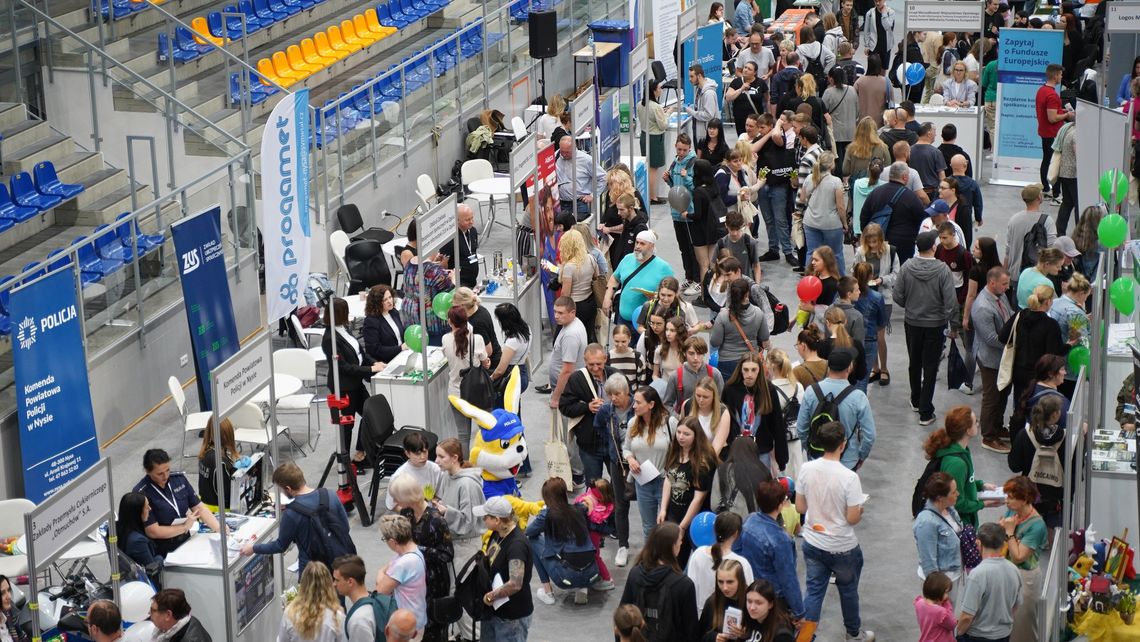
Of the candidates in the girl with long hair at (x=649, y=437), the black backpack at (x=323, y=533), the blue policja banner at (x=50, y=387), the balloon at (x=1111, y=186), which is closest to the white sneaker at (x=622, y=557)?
the girl with long hair at (x=649, y=437)

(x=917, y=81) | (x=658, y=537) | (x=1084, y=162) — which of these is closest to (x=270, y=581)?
(x=658, y=537)

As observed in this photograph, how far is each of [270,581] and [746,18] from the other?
17070mm

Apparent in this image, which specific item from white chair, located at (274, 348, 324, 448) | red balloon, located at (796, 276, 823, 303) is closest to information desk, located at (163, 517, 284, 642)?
white chair, located at (274, 348, 324, 448)

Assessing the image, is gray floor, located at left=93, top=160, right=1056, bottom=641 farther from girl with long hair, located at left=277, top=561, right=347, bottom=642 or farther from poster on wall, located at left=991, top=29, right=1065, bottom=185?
poster on wall, located at left=991, top=29, right=1065, bottom=185

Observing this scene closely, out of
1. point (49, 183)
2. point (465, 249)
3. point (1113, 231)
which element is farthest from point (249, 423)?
point (1113, 231)

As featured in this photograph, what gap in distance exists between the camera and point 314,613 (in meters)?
→ 7.08

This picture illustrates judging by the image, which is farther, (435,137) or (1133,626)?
(435,137)

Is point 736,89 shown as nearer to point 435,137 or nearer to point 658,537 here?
point 435,137

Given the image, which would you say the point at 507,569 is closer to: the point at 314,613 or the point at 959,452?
the point at 314,613

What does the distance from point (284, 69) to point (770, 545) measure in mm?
12221

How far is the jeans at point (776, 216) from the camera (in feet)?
47.6

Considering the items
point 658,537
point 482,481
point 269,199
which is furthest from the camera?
point 269,199

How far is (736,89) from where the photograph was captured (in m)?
17.9

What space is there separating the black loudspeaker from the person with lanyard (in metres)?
11.8
